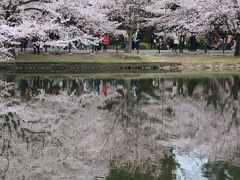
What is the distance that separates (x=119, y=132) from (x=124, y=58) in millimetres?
19114

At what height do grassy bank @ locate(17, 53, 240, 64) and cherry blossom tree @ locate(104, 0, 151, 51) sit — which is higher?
cherry blossom tree @ locate(104, 0, 151, 51)

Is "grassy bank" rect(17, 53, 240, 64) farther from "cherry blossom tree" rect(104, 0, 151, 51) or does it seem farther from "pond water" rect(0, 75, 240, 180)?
"pond water" rect(0, 75, 240, 180)

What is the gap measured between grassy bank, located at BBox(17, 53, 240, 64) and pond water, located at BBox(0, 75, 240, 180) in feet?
29.3

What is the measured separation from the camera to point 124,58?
98.3ft

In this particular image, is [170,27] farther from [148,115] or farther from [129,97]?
[148,115]

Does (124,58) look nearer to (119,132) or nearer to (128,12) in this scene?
(128,12)

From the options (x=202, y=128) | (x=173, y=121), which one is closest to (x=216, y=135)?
(x=202, y=128)

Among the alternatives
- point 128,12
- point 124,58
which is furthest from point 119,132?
point 128,12

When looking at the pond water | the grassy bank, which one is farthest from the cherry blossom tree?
the pond water

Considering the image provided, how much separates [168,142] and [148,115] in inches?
128

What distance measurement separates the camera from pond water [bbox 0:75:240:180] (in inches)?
314

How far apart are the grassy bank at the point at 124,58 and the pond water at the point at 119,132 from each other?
8.92 meters

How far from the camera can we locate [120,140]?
1023 centimetres

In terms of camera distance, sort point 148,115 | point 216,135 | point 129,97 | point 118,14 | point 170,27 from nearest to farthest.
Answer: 1. point 216,135
2. point 148,115
3. point 129,97
4. point 118,14
5. point 170,27
